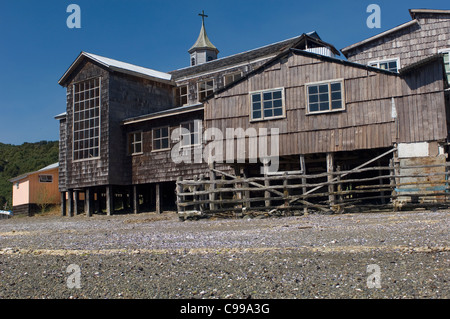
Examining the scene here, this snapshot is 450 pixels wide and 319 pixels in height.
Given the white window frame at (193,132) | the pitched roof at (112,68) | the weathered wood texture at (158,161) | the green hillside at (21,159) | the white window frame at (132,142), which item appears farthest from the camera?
the green hillside at (21,159)

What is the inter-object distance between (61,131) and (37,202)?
9.01 meters

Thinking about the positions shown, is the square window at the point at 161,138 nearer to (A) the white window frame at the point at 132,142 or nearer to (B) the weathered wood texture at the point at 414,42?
(A) the white window frame at the point at 132,142

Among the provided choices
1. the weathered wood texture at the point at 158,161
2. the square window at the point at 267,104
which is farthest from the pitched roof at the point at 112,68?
the square window at the point at 267,104

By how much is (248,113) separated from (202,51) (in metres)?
25.7

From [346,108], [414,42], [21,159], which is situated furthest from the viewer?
[21,159]

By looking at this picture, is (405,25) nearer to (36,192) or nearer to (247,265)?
(247,265)

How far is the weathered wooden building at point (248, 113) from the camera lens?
17406 mm

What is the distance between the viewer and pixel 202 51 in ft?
144

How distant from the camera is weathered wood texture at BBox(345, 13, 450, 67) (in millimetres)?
22047

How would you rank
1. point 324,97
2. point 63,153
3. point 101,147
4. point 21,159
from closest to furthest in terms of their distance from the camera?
point 324,97, point 101,147, point 63,153, point 21,159

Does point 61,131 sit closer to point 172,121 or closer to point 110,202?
point 110,202

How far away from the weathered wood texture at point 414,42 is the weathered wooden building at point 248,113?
5.5 inches

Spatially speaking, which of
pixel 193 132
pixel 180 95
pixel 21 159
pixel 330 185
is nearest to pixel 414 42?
pixel 330 185

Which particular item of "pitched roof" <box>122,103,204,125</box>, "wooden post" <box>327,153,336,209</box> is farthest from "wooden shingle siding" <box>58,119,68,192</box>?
"wooden post" <box>327,153,336,209</box>
